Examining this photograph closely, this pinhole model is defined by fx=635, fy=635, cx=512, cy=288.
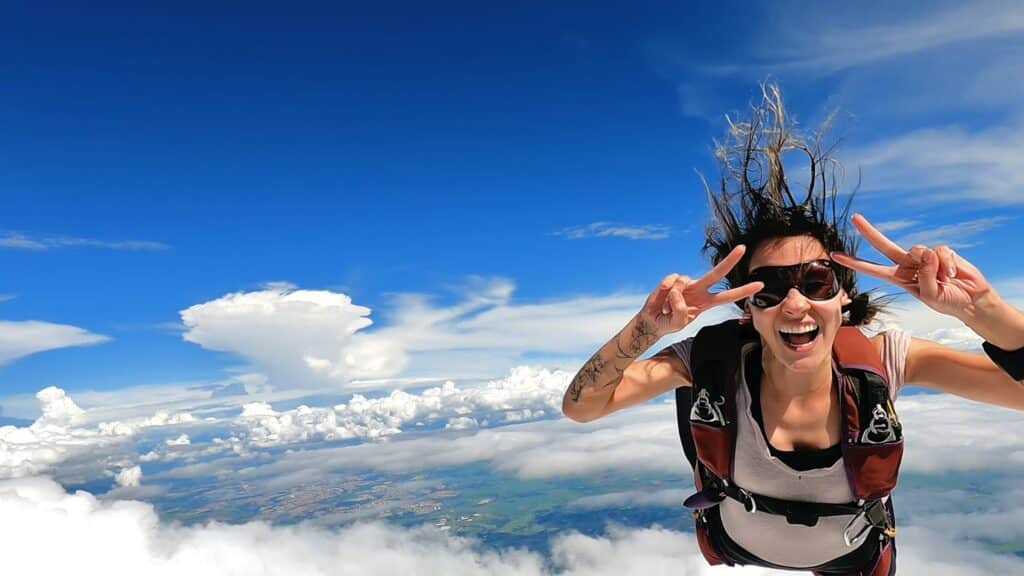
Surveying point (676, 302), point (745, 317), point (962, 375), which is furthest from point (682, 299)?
point (962, 375)

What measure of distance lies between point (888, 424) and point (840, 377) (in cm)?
33

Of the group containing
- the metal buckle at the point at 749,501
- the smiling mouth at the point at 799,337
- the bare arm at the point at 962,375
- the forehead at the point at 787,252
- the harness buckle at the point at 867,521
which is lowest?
the harness buckle at the point at 867,521

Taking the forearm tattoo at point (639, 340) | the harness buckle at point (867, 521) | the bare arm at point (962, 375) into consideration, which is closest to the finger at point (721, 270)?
the forearm tattoo at point (639, 340)

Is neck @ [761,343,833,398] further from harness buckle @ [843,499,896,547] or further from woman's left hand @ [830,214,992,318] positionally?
woman's left hand @ [830,214,992,318]

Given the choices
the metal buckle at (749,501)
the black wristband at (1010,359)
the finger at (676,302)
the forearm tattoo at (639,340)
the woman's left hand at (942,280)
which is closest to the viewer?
the woman's left hand at (942,280)

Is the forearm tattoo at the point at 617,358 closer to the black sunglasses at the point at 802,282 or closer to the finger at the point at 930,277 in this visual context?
the black sunglasses at the point at 802,282

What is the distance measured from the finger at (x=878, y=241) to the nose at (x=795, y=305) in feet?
1.82

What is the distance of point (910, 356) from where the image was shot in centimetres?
370

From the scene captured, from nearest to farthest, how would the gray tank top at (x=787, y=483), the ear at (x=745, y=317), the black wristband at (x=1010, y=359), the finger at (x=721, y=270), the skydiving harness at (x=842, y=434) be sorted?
the black wristband at (x=1010, y=359) → the finger at (x=721, y=270) → the skydiving harness at (x=842, y=434) → the gray tank top at (x=787, y=483) → the ear at (x=745, y=317)

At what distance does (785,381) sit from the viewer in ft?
12.4

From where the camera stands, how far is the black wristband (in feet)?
9.45

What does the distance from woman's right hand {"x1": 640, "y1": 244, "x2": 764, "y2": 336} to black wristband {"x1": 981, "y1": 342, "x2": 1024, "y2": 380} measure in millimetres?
1063

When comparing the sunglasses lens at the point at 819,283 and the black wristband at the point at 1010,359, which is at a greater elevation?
the sunglasses lens at the point at 819,283

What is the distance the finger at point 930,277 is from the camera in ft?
9.08
